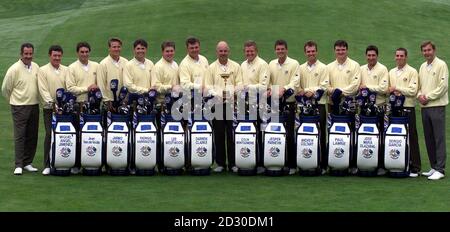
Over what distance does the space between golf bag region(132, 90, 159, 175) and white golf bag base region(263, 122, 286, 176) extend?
1608mm

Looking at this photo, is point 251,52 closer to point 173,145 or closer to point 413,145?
point 173,145

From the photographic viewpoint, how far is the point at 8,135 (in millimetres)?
18719

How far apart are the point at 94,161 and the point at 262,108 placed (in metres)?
2.58

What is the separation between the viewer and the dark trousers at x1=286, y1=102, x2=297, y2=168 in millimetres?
14578

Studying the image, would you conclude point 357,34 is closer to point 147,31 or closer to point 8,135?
point 147,31

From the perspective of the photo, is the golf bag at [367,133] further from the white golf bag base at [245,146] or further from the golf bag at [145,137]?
the golf bag at [145,137]

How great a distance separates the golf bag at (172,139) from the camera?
46.7 ft

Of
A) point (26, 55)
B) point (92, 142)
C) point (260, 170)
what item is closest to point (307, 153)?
point (260, 170)

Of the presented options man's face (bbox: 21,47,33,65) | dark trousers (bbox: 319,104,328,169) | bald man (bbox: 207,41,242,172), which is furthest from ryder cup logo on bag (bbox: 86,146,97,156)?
dark trousers (bbox: 319,104,328,169)

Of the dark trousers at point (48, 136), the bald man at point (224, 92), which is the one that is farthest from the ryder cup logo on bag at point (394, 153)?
the dark trousers at point (48, 136)

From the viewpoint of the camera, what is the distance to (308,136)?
14156 mm

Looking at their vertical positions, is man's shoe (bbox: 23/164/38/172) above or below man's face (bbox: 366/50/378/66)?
below

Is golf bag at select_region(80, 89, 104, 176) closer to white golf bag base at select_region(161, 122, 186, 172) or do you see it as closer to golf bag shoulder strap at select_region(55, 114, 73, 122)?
golf bag shoulder strap at select_region(55, 114, 73, 122)

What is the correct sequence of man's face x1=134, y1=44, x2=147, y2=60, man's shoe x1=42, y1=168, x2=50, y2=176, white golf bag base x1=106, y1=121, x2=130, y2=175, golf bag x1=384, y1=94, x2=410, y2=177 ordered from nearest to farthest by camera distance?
golf bag x1=384, y1=94, x2=410, y2=177 < white golf bag base x1=106, y1=121, x2=130, y2=175 < man's shoe x1=42, y1=168, x2=50, y2=176 < man's face x1=134, y1=44, x2=147, y2=60
